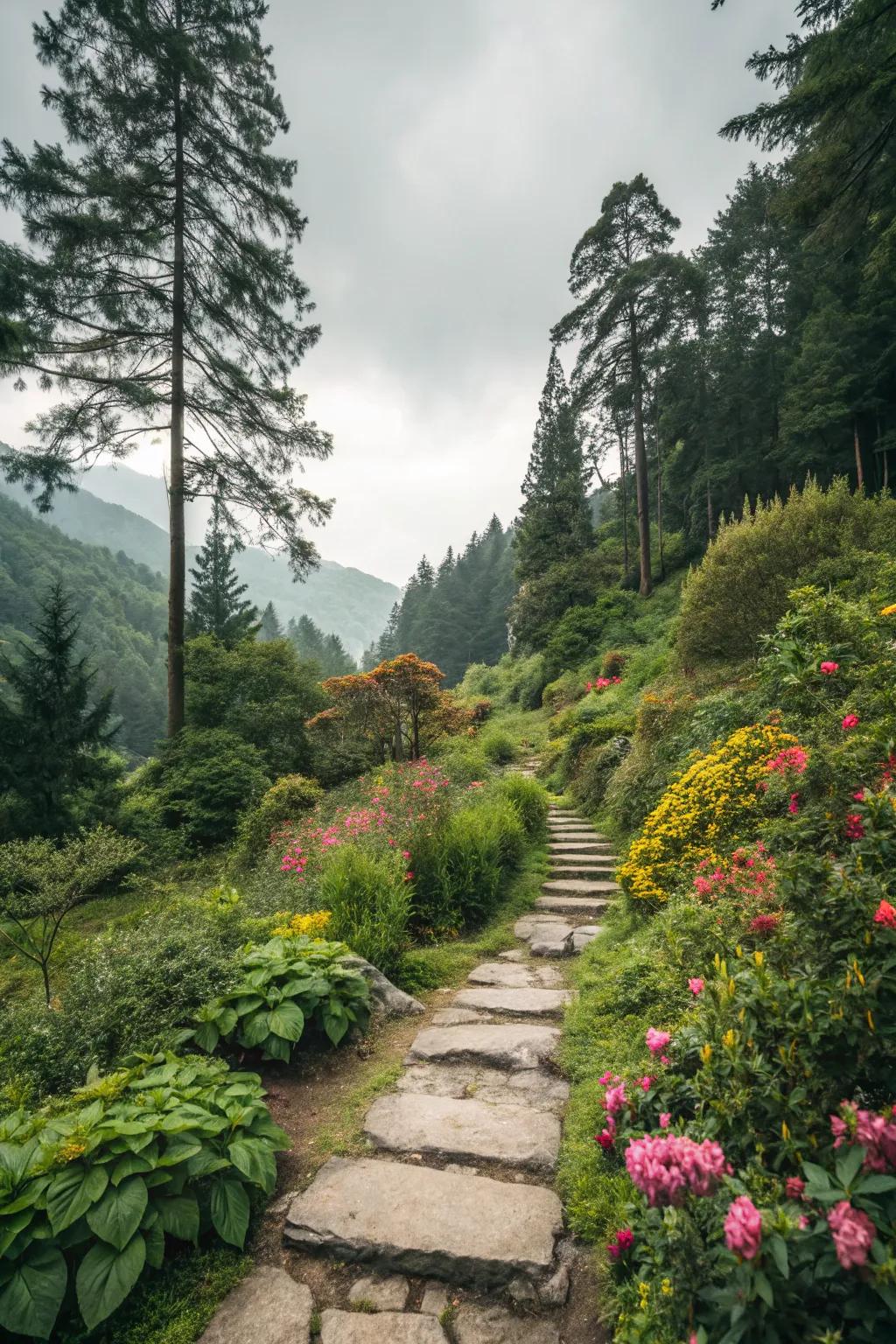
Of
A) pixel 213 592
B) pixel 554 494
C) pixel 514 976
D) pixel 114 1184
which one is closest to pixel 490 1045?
pixel 514 976

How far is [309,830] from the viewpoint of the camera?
22.7ft

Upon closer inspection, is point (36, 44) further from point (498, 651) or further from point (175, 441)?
point (498, 651)

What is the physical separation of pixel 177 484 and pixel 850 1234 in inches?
478

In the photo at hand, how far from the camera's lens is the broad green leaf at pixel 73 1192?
1689 mm

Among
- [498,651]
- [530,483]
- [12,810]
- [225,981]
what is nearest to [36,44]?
[12,810]

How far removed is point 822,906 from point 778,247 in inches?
1112

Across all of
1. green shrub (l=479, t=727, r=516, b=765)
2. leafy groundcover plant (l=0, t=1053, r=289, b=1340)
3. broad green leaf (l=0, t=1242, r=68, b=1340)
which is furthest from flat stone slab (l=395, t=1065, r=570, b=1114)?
green shrub (l=479, t=727, r=516, b=765)

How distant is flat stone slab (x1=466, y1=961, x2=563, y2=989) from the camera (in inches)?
156

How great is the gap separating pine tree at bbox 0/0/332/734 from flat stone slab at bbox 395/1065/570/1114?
891 centimetres

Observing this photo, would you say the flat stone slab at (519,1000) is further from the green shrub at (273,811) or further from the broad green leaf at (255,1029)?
the green shrub at (273,811)

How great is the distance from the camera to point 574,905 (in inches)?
211

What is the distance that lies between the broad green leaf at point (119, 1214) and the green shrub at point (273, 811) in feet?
19.6

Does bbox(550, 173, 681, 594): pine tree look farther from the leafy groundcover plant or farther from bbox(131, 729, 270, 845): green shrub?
the leafy groundcover plant

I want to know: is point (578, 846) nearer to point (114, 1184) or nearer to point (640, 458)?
point (114, 1184)
